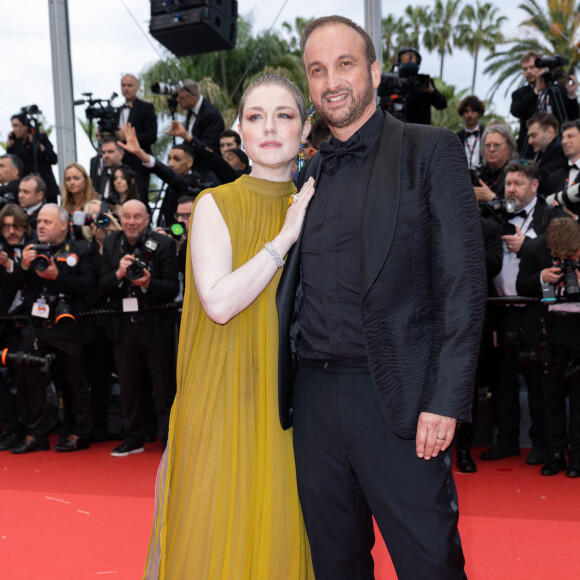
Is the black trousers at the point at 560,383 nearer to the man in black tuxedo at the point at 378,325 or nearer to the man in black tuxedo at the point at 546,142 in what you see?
the man in black tuxedo at the point at 546,142

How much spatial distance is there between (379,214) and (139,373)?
156 inches

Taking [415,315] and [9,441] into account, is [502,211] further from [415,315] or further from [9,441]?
[9,441]

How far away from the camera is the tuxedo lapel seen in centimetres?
178

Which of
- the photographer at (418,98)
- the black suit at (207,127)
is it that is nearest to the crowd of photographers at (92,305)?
the black suit at (207,127)

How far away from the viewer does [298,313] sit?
2053 mm

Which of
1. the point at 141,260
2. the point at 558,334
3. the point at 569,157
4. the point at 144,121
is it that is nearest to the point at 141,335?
the point at 141,260

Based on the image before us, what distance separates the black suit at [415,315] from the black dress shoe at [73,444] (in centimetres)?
421

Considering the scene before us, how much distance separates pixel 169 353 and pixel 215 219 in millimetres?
3450

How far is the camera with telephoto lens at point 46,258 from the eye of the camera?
530cm

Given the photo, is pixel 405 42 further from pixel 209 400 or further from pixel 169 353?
pixel 209 400

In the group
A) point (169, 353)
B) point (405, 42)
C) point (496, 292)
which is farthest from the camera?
point (405, 42)

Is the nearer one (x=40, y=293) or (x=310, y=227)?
(x=310, y=227)

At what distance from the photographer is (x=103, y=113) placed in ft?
23.9

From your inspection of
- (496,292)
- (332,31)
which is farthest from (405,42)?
(332,31)
